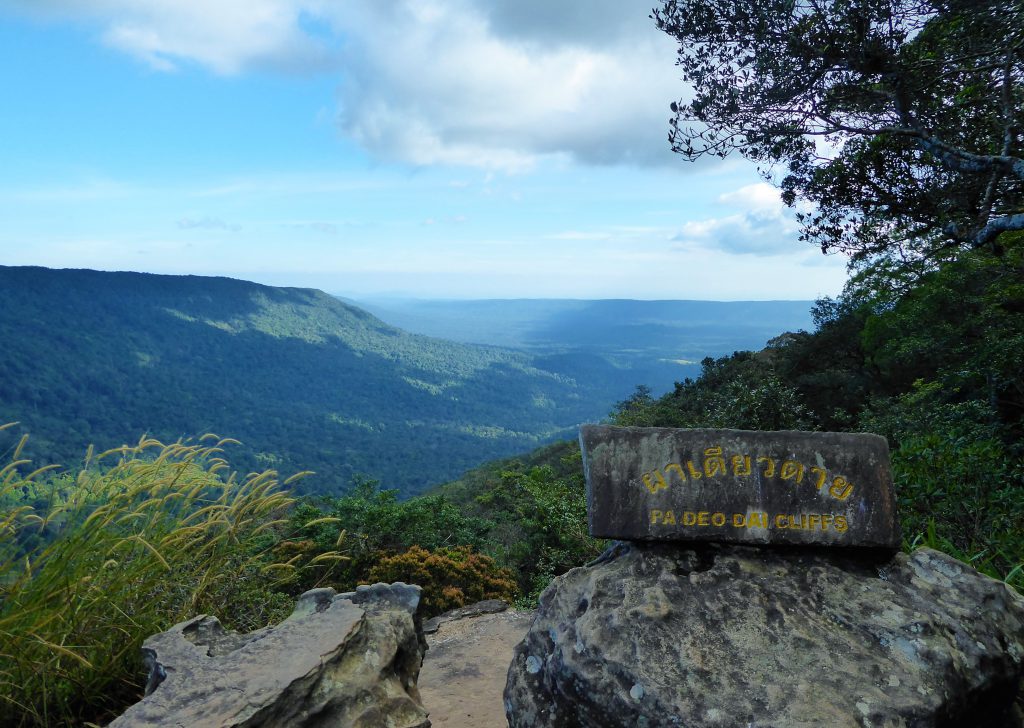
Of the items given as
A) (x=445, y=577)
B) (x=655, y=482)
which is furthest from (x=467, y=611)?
(x=655, y=482)

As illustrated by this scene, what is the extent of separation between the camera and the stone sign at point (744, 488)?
3.77 m

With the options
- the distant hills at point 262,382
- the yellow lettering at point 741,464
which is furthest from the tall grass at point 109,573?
the distant hills at point 262,382

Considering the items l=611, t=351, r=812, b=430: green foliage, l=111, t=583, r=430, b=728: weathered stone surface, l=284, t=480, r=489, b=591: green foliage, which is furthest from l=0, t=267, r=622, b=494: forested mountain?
l=111, t=583, r=430, b=728: weathered stone surface

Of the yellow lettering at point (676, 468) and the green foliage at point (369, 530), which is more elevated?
the yellow lettering at point (676, 468)

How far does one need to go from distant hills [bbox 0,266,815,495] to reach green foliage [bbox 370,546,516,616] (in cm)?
5341

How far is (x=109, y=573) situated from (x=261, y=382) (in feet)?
349

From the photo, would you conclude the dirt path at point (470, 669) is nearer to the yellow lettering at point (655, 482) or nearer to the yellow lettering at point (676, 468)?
the yellow lettering at point (655, 482)

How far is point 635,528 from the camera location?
12.7 ft

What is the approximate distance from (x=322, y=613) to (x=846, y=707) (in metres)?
3.00

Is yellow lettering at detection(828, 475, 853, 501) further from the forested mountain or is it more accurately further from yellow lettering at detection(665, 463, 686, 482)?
the forested mountain

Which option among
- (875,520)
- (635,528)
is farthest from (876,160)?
(635,528)

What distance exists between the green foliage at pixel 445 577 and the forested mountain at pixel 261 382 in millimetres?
52032

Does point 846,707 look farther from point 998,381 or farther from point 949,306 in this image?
point 949,306

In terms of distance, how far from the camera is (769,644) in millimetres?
3348
